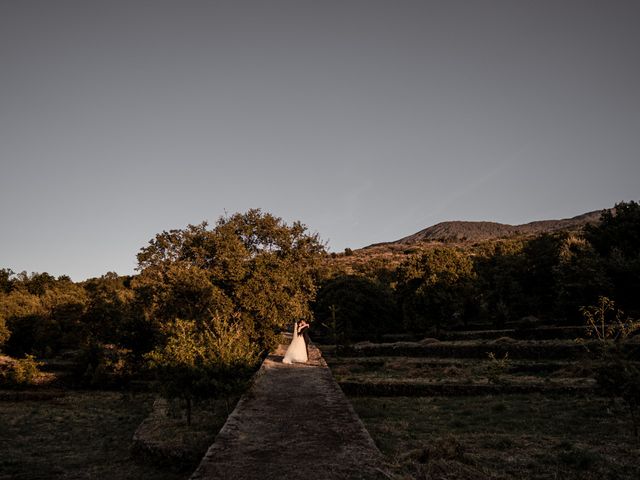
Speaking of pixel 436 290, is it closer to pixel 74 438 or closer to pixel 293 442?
pixel 74 438

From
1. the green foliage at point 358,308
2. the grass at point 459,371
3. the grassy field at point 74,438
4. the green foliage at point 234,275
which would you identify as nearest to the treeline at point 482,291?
the green foliage at point 358,308

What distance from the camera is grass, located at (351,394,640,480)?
26.4 feet

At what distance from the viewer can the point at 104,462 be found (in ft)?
39.1

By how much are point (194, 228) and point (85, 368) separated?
559 inches

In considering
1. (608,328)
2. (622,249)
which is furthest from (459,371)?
(622,249)

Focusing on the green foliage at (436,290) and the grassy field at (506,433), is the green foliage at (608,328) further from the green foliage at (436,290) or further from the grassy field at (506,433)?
the green foliage at (436,290)

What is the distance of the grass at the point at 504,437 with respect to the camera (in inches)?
317

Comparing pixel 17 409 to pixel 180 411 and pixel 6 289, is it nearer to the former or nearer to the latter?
pixel 180 411

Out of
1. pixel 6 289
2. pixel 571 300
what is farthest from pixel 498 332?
pixel 6 289

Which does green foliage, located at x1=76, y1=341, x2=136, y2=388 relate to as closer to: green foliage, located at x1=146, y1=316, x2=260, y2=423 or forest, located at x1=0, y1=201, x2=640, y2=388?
forest, located at x1=0, y1=201, x2=640, y2=388

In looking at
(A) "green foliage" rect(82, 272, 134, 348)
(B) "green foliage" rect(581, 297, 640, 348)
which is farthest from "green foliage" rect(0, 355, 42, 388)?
(B) "green foliage" rect(581, 297, 640, 348)

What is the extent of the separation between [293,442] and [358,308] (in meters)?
40.3

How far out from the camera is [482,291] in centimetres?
5172

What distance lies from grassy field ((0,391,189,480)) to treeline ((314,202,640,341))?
69.5ft
